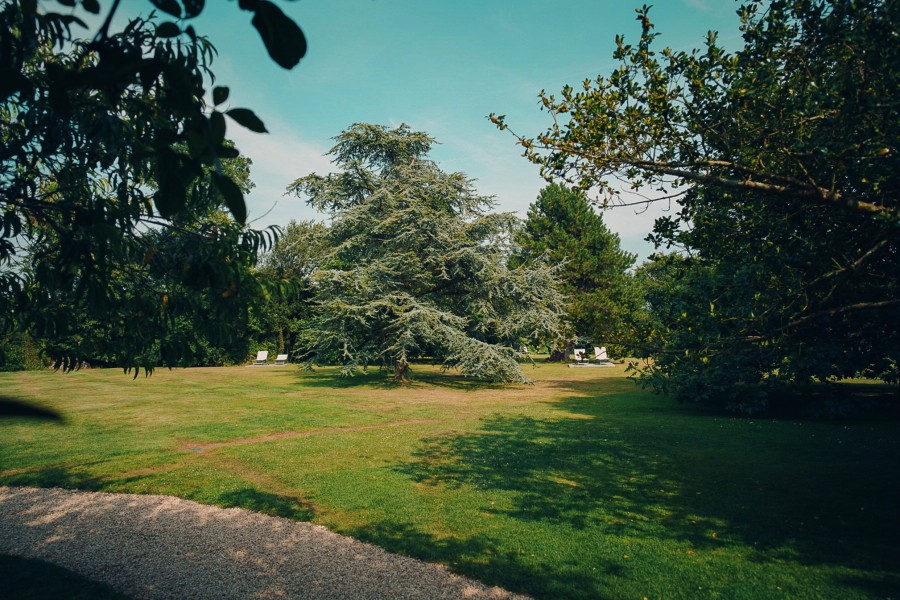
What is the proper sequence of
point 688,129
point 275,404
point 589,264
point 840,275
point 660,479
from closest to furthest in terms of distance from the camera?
point 840,275 → point 688,129 → point 660,479 → point 275,404 → point 589,264

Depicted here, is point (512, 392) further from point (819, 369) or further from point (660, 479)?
point (660, 479)

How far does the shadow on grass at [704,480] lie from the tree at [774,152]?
2.07 metres

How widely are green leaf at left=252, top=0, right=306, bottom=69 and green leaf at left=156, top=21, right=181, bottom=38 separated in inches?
22.7

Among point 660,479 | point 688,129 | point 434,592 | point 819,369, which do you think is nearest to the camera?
point 434,592

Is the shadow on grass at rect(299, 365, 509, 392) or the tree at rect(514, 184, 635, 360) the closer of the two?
the shadow on grass at rect(299, 365, 509, 392)

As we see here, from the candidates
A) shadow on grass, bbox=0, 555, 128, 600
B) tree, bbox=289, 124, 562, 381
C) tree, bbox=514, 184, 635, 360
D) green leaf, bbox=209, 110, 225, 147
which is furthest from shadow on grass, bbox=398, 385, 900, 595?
tree, bbox=514, 184, 635, 360

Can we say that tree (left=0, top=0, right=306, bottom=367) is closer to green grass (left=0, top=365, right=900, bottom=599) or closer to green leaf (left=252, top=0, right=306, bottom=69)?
green leaf (left=252, top=0, right=306, bottom=69)

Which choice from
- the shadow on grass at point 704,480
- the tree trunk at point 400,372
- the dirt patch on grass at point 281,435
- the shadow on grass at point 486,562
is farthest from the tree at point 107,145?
the tree trunk at point 400,372

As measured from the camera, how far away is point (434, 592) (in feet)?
16.1

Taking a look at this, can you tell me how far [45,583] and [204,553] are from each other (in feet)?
4.43

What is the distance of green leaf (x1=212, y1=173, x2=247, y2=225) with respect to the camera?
1.29 meters

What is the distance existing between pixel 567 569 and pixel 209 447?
7.93 meters

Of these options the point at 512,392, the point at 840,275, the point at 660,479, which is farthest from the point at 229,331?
the point at 512,392

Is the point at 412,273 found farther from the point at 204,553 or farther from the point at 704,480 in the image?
the point at 204,553
